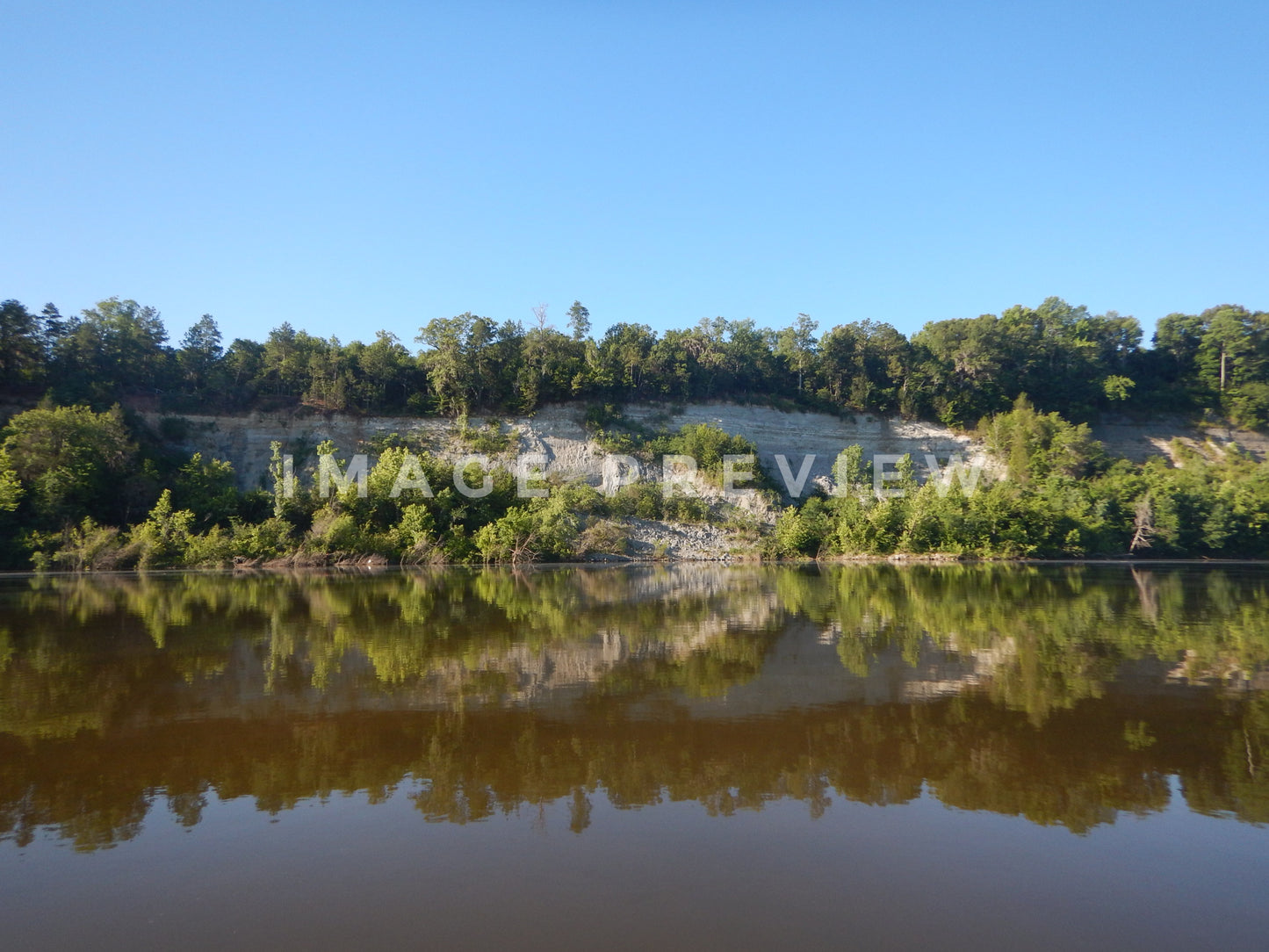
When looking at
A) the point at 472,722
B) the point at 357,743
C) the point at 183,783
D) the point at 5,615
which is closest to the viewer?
the point at 183,783

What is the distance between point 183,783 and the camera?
20.2ft

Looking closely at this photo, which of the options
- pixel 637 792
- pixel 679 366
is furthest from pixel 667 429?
pixel 637 792

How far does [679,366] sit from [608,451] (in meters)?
9.41

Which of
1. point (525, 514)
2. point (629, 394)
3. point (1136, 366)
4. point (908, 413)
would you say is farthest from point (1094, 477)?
point (525, 514)

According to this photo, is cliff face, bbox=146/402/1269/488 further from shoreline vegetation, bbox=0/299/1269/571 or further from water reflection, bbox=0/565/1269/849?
water reflection, bbox=0/565/1269/849

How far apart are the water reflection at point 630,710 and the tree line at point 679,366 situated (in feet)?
103

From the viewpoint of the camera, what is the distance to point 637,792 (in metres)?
5.95

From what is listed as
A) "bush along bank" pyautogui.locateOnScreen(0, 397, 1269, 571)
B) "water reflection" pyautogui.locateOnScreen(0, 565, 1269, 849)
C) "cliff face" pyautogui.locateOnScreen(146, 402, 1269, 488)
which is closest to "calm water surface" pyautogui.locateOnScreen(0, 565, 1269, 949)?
"water reflection" pyautogui.locateOnScreen(0, 565, 1269, 849)

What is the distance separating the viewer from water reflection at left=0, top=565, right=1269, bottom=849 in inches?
234

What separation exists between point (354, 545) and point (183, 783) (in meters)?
31.0

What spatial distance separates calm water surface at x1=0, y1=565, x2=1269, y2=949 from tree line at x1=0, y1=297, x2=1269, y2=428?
1415 inches

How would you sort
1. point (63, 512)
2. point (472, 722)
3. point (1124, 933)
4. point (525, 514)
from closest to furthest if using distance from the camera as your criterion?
point (1124, 933), point (472, 722), point (63, 512), point (525, 514)

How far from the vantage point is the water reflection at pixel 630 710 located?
5.95 metres

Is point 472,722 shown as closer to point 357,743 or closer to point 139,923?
point 357,743
